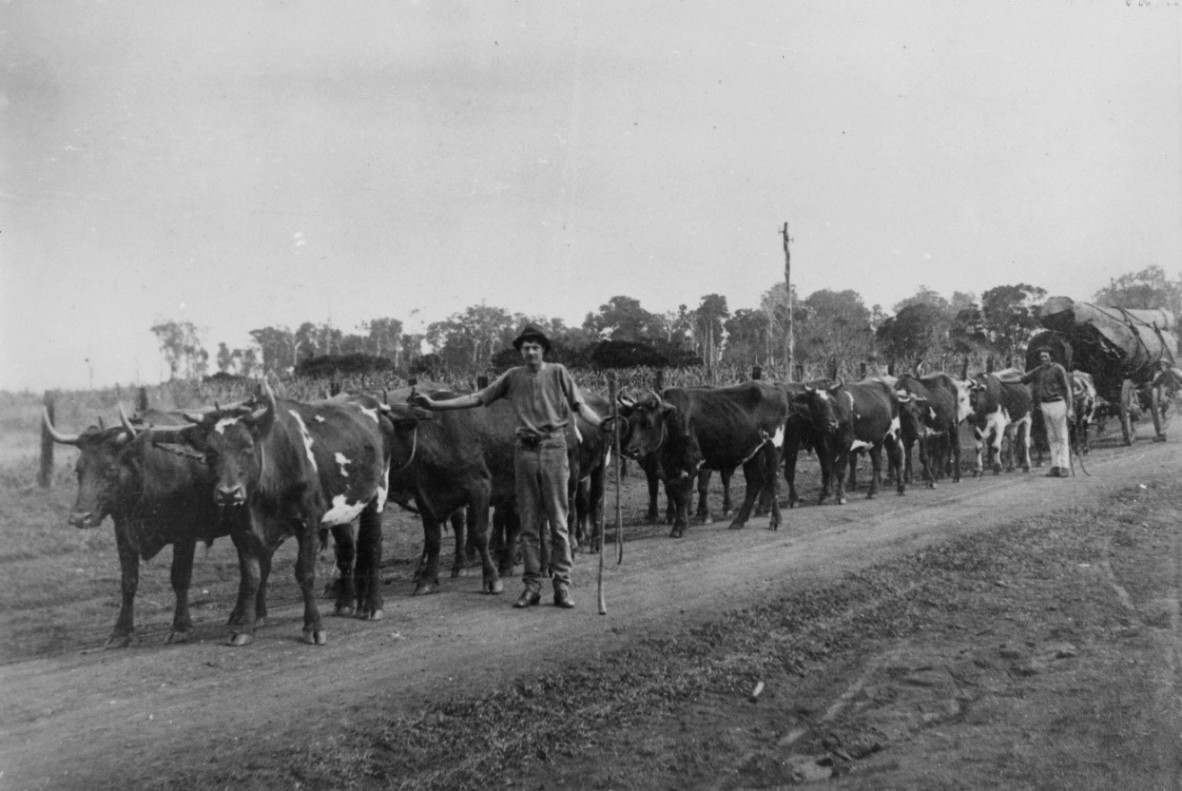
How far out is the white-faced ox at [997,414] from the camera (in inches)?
696

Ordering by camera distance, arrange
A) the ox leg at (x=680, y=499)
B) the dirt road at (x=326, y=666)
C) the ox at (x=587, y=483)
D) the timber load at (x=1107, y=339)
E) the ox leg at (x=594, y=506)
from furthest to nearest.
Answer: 1. the timber load at (x=1107, y=339)
2. the ox leg at (x=680, y=499)
3. the ox leg at (x=594, y=506)
4. the ox at (x=587, y=483)
5. the dirt road at (x=326, y=666)

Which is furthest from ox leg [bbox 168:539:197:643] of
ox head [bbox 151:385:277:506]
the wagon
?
the wagon

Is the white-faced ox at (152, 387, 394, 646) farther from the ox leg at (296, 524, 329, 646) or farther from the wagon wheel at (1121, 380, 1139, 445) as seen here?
the wagon wheel at (1121, 380, 1139, 445)

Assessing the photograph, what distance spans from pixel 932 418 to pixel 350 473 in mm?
12540

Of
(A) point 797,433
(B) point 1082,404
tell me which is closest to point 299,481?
(A) point 797,433

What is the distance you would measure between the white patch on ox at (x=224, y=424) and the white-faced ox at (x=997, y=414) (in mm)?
14995

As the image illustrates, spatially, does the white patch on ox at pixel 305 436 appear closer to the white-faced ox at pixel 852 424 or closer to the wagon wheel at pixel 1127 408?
the white-faced ox at pixel 852 424

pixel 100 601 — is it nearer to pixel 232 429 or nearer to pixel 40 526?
pixel 40 526

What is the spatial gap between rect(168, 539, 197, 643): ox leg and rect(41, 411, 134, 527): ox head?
0.65 metres

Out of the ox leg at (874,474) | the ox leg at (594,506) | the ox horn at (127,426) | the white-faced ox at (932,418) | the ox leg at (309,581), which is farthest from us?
the white-faced ox at (932,418)

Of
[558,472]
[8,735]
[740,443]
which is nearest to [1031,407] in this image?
[740,443]

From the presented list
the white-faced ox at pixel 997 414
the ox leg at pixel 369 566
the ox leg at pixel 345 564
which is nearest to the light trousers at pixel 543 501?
the ox leg at pixel 369 566

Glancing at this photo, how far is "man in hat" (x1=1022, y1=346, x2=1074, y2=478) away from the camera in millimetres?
16078

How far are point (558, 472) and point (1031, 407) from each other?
14.3m
